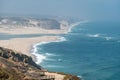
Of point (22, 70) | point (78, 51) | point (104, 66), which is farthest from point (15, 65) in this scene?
point (78, 51)

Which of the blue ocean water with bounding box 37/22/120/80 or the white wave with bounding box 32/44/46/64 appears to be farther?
the white wave with bounding box 32/44/46/64

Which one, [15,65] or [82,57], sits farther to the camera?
[82,57]

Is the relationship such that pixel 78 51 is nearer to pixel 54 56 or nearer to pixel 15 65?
pixel 54 56

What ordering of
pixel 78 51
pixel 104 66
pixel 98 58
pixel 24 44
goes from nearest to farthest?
pixel 104 66, pixel 98 58, pixel 78 51, pixel 24 44

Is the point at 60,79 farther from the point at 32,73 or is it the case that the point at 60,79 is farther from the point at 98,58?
the point at 98,58

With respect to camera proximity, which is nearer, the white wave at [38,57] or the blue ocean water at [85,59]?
the blue ocean water at [85,59]

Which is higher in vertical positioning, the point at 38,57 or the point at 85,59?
the point at 38,57

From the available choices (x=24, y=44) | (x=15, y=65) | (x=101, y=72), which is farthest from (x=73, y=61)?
(x=15, y=65)

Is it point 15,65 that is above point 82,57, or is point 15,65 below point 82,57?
below

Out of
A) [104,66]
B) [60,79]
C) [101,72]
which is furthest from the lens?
[104,66]

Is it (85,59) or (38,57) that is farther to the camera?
(85,59)

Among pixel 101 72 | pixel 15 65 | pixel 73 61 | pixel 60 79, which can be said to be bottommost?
pixel 60 79
